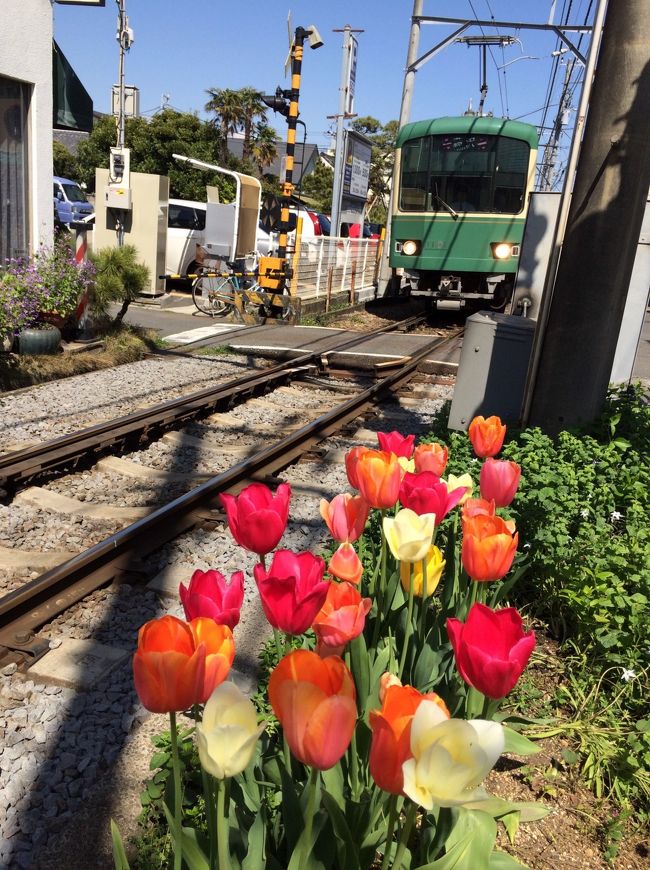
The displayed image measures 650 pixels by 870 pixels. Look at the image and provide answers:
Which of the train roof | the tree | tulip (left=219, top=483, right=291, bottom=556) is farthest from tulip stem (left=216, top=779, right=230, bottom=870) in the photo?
the tree

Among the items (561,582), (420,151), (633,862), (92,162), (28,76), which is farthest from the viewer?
(92,162)

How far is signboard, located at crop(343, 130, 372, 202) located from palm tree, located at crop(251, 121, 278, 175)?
17.9 m

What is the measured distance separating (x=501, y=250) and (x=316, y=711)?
14892mm

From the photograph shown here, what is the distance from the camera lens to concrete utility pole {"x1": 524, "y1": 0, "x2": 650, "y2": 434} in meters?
4.53

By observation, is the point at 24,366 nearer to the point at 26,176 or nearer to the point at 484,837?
the point at 26,176

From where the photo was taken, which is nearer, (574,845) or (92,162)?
(574,845)

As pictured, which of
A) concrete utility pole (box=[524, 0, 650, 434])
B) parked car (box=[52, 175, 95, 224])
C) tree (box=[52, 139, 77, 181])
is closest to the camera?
concrete utility pole (box=[524, 0, 650, 434])

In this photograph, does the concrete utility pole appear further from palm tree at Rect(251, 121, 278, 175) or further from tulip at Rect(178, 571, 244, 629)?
palm tree at Rect(251, 121, 278, 175)

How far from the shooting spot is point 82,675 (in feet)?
9.73

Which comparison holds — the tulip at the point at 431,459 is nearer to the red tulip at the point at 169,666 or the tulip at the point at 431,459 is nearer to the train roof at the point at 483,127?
the red tulip at the point at 169,666

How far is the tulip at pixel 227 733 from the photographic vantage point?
1074mm

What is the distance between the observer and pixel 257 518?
64.7 inches

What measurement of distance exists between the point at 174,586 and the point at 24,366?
554 cm

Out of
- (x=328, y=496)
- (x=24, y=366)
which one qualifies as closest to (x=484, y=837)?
(x=328, y=496)
